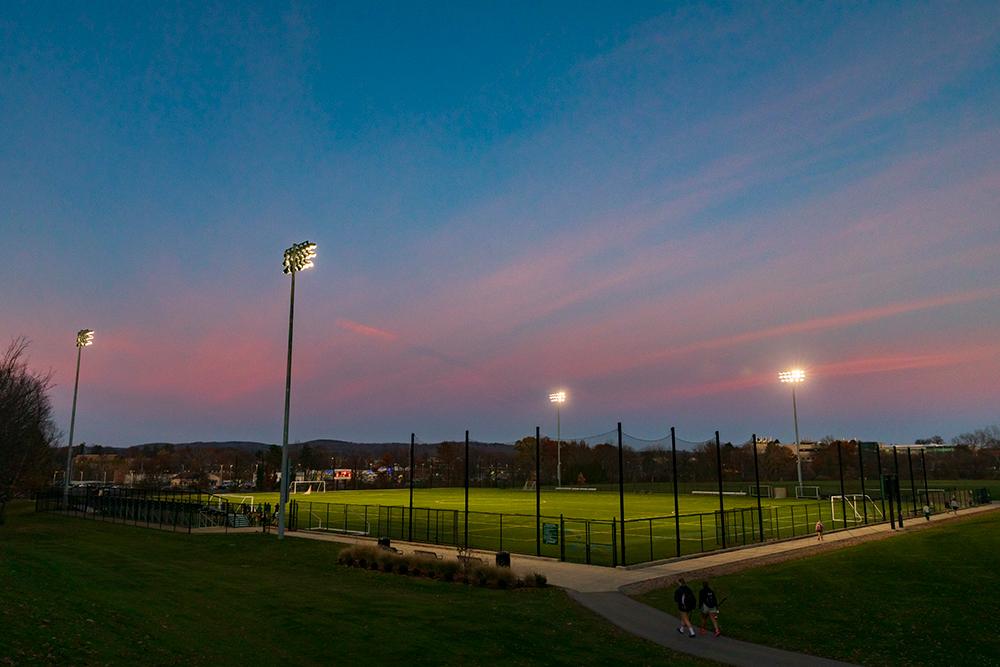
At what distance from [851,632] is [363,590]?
15224mm

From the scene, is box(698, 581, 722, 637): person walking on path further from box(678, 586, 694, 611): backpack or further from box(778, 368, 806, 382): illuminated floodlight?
box(778, 368, 806, 382): illuminated floodlight

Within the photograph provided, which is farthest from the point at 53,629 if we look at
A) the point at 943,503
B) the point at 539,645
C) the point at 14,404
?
the point at 943,503

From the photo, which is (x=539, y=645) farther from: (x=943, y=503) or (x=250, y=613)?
(x=943, y=503)

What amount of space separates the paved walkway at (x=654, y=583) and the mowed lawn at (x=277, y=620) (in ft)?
3.07

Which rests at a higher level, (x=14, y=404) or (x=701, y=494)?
(x=14, y=404)

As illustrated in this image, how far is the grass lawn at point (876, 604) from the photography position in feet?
57.0

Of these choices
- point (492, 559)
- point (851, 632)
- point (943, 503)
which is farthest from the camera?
point (943, 503)

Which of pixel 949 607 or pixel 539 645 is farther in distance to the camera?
pixel 949 607

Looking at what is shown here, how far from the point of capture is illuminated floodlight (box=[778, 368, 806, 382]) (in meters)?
86.4

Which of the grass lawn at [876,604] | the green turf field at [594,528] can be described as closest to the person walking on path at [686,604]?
the grass lawn at [876,604]

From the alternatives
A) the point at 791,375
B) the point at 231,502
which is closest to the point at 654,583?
the point at 231,502

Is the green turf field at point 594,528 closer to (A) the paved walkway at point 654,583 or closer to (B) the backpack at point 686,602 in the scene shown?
(A) the paved walkway at point 654,583

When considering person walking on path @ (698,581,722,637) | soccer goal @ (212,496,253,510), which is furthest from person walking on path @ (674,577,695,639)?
soccer goal @ (212,496,253,510)

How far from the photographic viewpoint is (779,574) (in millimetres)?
26344
